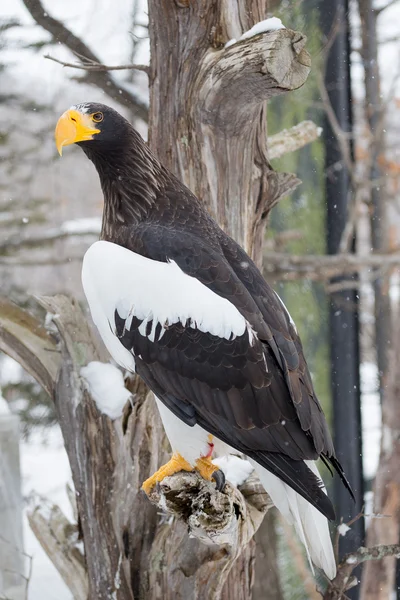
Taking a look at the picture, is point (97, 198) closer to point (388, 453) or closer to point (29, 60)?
point (29, 60)

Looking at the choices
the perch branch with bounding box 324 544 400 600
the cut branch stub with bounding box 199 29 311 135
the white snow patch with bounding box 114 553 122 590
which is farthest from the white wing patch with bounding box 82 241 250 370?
the white snow patch with bounding box 114 553 122 590

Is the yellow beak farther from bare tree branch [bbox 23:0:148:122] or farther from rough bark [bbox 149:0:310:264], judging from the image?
bare tree branch [bbox 23:0:148:122]

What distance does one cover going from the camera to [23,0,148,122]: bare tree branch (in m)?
2.27

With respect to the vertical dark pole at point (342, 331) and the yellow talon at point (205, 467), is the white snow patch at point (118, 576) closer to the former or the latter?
the yellow talon at point (205, 467)

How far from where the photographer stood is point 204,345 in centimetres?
147

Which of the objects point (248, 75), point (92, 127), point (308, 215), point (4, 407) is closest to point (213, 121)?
point (248, 75)

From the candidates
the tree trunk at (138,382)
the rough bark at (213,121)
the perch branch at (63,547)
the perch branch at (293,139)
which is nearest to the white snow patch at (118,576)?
the tree trunk at (138,382)

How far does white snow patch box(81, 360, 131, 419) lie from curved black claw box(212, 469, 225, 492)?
16.3 inches

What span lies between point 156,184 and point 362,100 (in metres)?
3.21

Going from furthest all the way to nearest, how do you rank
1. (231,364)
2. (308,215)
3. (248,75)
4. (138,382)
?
(308,215) → (138,382) → (248,75) → (231,364)

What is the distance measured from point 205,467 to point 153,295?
17.1 inches

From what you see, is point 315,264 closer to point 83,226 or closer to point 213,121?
point 83,226

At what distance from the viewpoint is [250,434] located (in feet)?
4.72

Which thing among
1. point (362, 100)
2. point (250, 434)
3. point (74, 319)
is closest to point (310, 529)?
point (250, 434)
